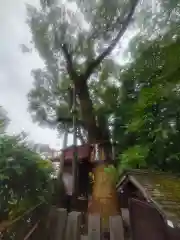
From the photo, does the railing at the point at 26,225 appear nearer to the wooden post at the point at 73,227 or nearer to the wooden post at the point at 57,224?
the wooden post at the point at 57,224

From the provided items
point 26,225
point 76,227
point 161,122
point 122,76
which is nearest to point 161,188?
point 76,227

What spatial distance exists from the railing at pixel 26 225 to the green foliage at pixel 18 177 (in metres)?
0.31

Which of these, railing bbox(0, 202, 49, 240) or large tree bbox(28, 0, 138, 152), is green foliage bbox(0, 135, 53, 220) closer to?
railing bbox(0, 202, 49, 240)

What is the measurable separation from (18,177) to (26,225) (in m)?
1.08

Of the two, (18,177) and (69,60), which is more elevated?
(69,60)

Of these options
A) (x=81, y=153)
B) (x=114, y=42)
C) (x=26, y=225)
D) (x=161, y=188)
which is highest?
(x=114, y=42)

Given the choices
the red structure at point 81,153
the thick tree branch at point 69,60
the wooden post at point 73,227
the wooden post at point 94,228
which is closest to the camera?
the wooden post at point 94,228

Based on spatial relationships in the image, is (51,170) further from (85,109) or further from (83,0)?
(83,0)

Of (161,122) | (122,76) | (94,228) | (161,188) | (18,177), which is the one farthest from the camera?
(122,76)

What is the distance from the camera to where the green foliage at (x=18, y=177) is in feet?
15.3

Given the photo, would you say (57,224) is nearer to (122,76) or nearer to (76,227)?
(76,227)

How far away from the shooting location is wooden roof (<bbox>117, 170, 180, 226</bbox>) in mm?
3119

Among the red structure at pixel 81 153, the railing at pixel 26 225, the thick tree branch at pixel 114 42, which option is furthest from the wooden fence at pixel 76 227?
the thick tree branch at pixel 114 42

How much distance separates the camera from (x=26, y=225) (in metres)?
4.22
